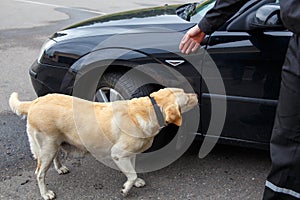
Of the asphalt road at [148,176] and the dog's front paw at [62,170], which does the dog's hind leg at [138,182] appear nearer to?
the asphalt road at [148,176]

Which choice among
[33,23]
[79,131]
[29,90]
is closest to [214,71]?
[79,131]

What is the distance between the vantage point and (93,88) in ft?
11.1

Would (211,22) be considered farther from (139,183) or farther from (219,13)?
(139,183)

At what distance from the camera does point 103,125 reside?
9.05ft

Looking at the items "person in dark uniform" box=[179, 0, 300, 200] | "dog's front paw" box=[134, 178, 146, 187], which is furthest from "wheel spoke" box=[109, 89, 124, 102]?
"person in dark uniform" box=[179, 0, 300, 200]

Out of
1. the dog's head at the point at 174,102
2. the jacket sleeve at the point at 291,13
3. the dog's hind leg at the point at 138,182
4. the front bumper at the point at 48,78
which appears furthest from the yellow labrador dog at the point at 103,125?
the jacket sleeve at the point at 291,13

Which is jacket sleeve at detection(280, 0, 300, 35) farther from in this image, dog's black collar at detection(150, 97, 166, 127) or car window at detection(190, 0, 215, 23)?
car window at detection(190, 0, 215, 23)

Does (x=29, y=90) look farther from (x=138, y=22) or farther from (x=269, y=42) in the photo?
(x=269, y=42)

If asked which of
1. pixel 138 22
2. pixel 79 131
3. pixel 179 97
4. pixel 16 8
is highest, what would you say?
pixel 138 22

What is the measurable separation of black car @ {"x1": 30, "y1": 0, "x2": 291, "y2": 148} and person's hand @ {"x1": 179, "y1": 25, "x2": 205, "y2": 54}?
0.29 ft

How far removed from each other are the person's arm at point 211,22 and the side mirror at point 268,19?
0.79 ft

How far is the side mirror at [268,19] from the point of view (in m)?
2.56

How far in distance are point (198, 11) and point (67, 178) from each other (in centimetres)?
172

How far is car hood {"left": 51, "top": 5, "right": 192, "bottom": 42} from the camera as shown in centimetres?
312
